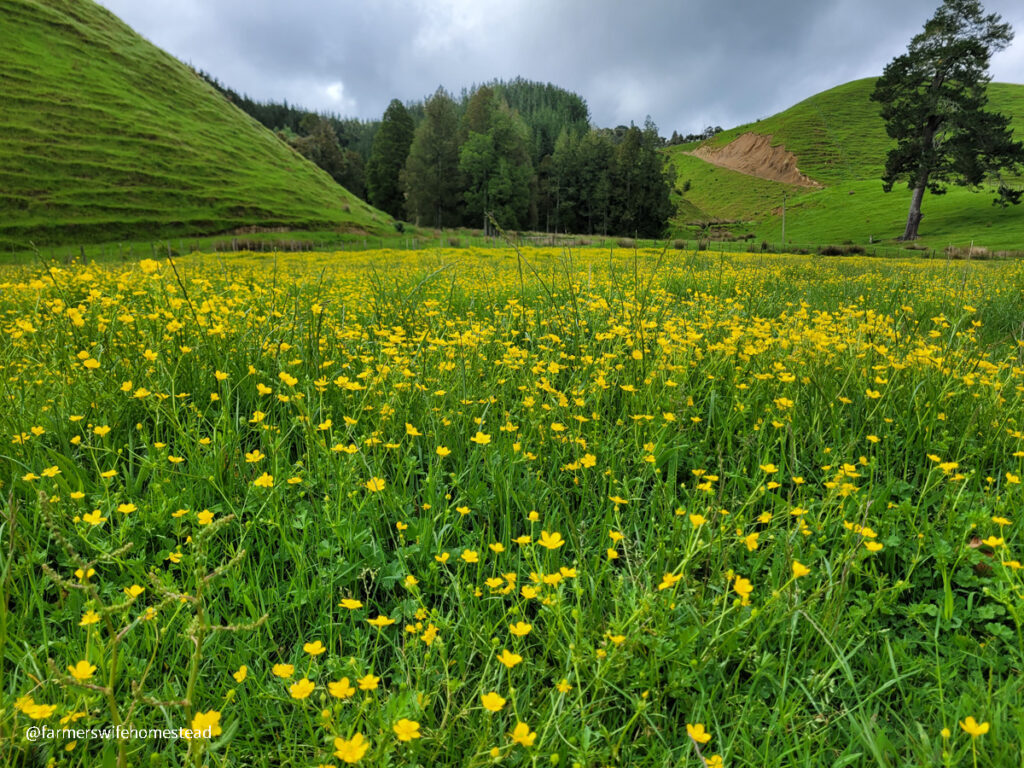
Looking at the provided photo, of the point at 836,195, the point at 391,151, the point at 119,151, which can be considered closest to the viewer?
the point at 119,151

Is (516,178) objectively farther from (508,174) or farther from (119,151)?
(119,151)

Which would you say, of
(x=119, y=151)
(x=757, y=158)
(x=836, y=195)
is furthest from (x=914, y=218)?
(x=119, y=151)

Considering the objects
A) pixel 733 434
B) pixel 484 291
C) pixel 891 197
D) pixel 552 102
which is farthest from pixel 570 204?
pixel 552 102

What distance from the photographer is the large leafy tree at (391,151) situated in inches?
2904

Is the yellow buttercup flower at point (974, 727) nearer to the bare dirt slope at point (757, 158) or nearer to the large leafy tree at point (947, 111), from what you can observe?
the large leafy tree at point (947, 111)

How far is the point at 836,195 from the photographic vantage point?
5550cm

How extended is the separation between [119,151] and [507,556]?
58.5m

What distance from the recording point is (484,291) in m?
6.73

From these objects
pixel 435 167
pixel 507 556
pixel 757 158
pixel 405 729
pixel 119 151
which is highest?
A: pixel 757 158

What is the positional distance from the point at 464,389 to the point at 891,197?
6223 cm

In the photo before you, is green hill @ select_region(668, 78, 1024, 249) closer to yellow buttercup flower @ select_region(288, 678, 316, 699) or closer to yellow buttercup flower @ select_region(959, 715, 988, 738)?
yellow buttercup flower @ select_region(959, 715, 988, 738)

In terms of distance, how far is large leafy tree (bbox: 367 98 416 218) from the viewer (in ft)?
242

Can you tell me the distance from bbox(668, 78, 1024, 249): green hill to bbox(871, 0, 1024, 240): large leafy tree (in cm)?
336

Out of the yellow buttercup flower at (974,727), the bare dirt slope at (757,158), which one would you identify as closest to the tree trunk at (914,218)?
the bare dirt slope at (757,158)
